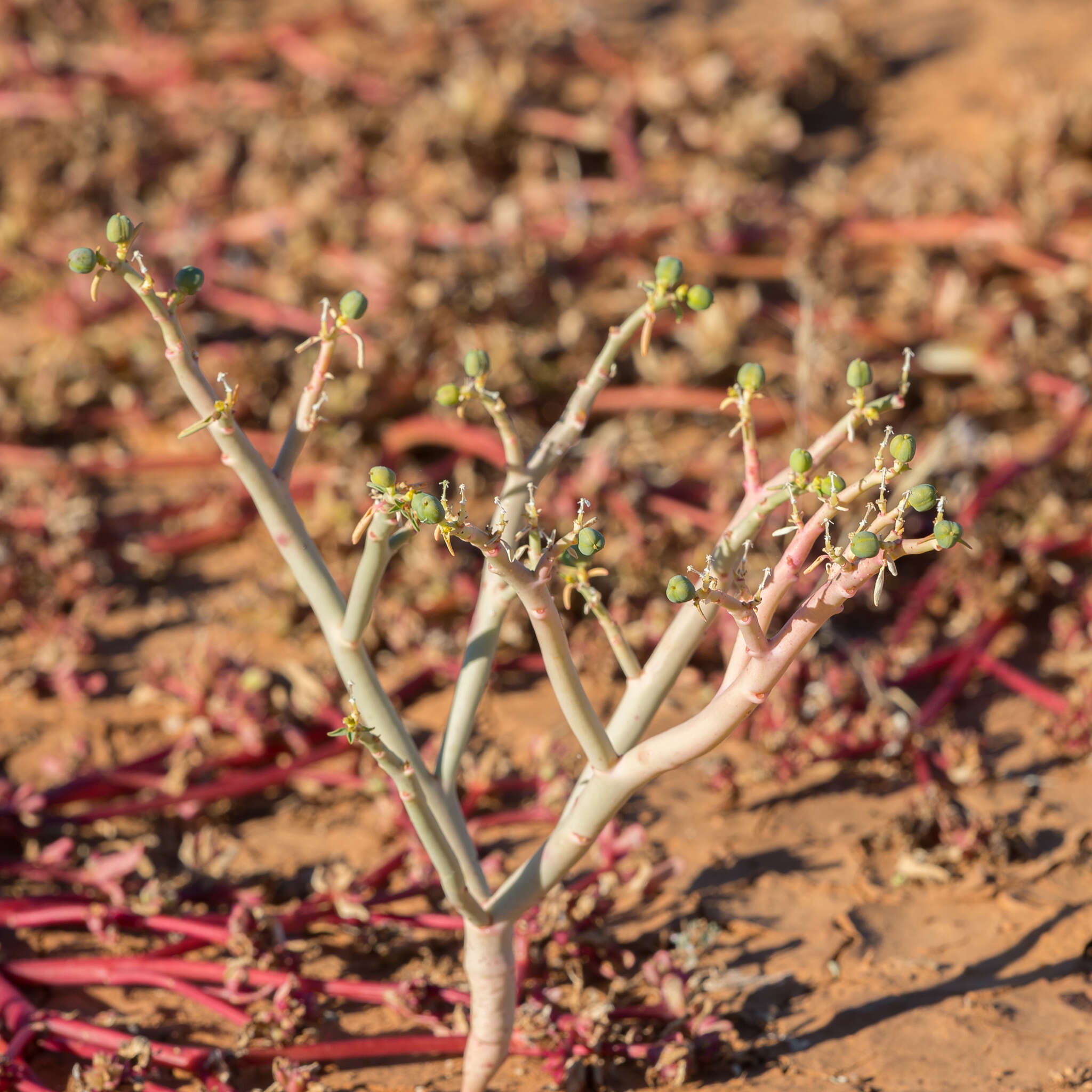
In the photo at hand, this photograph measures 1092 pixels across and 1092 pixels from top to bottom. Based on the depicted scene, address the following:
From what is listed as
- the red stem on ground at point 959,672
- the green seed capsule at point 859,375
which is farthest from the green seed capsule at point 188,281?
the red stem on ground at point 959,672

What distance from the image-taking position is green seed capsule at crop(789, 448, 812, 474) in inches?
70.7

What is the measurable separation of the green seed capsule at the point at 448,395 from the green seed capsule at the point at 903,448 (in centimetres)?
68

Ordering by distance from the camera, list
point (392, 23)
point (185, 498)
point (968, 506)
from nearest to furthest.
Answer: point (968, 506) → point (185, 498) → point (392, 23)

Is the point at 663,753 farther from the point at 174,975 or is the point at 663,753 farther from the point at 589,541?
the point at 174,975

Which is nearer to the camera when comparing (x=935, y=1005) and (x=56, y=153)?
(x=935, y=1005)

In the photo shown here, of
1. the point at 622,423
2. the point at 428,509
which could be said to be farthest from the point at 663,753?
the point at 622,423

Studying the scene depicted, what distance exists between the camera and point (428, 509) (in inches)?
63.8

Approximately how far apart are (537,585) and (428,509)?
0.29 meters

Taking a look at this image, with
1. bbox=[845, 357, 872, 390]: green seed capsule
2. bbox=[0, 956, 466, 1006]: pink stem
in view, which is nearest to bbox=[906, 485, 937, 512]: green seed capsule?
bbox=[845, 357, 872, 390]: green seed capsule

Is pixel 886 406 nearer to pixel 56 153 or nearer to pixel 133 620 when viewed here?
pixel 133 620

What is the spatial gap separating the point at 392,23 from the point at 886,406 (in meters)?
5.80

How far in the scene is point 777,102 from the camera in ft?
20.0

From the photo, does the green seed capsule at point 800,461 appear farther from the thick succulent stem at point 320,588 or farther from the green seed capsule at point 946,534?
the thick succulent stem at point 320,588

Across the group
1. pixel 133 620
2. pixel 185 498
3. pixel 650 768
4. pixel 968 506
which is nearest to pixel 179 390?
pixel 185 498
